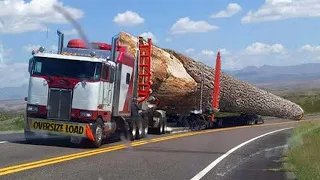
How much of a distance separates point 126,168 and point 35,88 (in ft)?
19.6

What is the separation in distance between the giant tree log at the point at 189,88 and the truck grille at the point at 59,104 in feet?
17.9

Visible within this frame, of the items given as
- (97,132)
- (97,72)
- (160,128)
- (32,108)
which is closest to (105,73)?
(97,72)

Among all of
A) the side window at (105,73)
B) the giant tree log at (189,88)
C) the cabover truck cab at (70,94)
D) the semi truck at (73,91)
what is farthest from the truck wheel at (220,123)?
the side window at (105,73)

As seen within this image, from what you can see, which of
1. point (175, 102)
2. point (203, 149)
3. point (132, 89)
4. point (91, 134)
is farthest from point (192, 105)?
point (91, 134)

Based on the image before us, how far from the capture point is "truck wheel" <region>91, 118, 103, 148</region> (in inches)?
656

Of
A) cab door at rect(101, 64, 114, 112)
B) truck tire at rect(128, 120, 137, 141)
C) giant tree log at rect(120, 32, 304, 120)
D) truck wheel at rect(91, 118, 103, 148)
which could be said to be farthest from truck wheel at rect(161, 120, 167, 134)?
truck wheel at rect(91, 118, 103, 148)

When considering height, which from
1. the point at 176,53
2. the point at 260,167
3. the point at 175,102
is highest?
the point at 176,53

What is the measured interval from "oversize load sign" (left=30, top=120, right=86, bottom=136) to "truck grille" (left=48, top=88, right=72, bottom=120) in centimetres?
22

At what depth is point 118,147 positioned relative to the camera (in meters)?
17.2

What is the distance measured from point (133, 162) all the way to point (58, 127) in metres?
4.21

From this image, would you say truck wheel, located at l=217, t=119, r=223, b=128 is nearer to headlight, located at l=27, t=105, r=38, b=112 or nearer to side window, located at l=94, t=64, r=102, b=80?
side window, located at l=94, t=64, r=102, b=80

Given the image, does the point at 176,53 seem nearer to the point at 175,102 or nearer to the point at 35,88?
the point at 175,102

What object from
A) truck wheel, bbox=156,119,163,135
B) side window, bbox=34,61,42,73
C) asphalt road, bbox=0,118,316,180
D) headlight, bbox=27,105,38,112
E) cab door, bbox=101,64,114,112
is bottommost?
asphalt road, bbox=0,118,316,180

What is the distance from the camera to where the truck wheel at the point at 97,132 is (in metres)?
16.7
